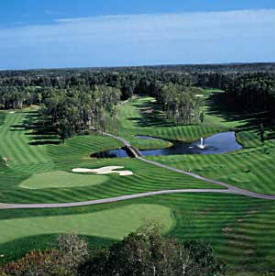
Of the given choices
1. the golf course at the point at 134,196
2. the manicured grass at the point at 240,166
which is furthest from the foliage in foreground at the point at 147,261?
the manicured grass at the point at 240,166

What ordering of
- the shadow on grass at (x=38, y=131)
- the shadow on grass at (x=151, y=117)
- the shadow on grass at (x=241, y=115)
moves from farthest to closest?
the shadow on grass at (x=151, y=117), the shadow on grass at (x=241, y=115), the shadow on grass at (x=38, y=131)

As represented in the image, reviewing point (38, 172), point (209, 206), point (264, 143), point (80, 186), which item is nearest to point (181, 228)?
point (209, 206)

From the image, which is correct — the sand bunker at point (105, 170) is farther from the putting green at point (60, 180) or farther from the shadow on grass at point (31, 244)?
the shadow on grass at point (31, 244)

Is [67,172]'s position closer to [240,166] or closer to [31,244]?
[240,166]

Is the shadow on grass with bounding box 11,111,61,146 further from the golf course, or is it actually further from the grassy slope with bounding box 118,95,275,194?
the grassy slope with bounding box 118,95,275,194

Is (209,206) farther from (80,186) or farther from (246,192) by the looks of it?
(80,186)

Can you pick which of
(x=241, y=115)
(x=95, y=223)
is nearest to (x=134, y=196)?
(x=95, y=223)
